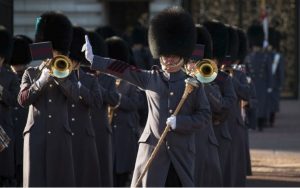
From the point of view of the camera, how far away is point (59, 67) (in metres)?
8.16

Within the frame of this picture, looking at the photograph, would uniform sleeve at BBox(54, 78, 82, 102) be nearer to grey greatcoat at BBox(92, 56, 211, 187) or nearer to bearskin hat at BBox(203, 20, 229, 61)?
grey greatcoat at BBox(92, 56, 211, 187)

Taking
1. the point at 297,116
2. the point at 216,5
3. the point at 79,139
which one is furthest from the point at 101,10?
the point at 79,139

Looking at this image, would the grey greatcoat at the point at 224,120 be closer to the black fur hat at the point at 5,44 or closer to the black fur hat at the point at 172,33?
the black fur hat at the point at 172,33

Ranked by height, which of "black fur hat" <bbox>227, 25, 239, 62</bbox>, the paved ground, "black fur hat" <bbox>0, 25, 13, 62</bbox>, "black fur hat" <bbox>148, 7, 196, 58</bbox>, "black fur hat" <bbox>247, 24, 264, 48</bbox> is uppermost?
"black fur hat" <bbox>148, 7, 196, 58</bbox>

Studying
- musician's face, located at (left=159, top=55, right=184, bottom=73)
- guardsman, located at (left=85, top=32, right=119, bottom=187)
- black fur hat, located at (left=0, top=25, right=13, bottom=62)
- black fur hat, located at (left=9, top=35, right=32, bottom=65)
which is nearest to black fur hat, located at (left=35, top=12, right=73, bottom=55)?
guardsman, located at (left=85, top=32, right=119, bottom=187)

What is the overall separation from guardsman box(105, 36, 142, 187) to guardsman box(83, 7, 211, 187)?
3063 mm

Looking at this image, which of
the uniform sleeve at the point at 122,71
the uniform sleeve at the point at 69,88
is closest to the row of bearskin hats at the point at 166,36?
the uniform sleeve at the point at 122,71

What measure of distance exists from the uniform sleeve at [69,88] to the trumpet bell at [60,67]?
0.13 meters

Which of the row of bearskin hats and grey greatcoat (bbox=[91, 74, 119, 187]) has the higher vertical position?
the row of bearskin hats

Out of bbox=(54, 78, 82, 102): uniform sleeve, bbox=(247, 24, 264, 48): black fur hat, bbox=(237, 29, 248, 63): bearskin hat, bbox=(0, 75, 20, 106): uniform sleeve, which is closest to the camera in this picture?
bbox=(54, 78, 82, 102): uniform sleeve

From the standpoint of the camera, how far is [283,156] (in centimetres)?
1431

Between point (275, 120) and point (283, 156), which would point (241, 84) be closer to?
point (283, 156)

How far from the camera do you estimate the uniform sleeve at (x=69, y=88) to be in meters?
8.27

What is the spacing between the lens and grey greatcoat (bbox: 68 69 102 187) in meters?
8.91
